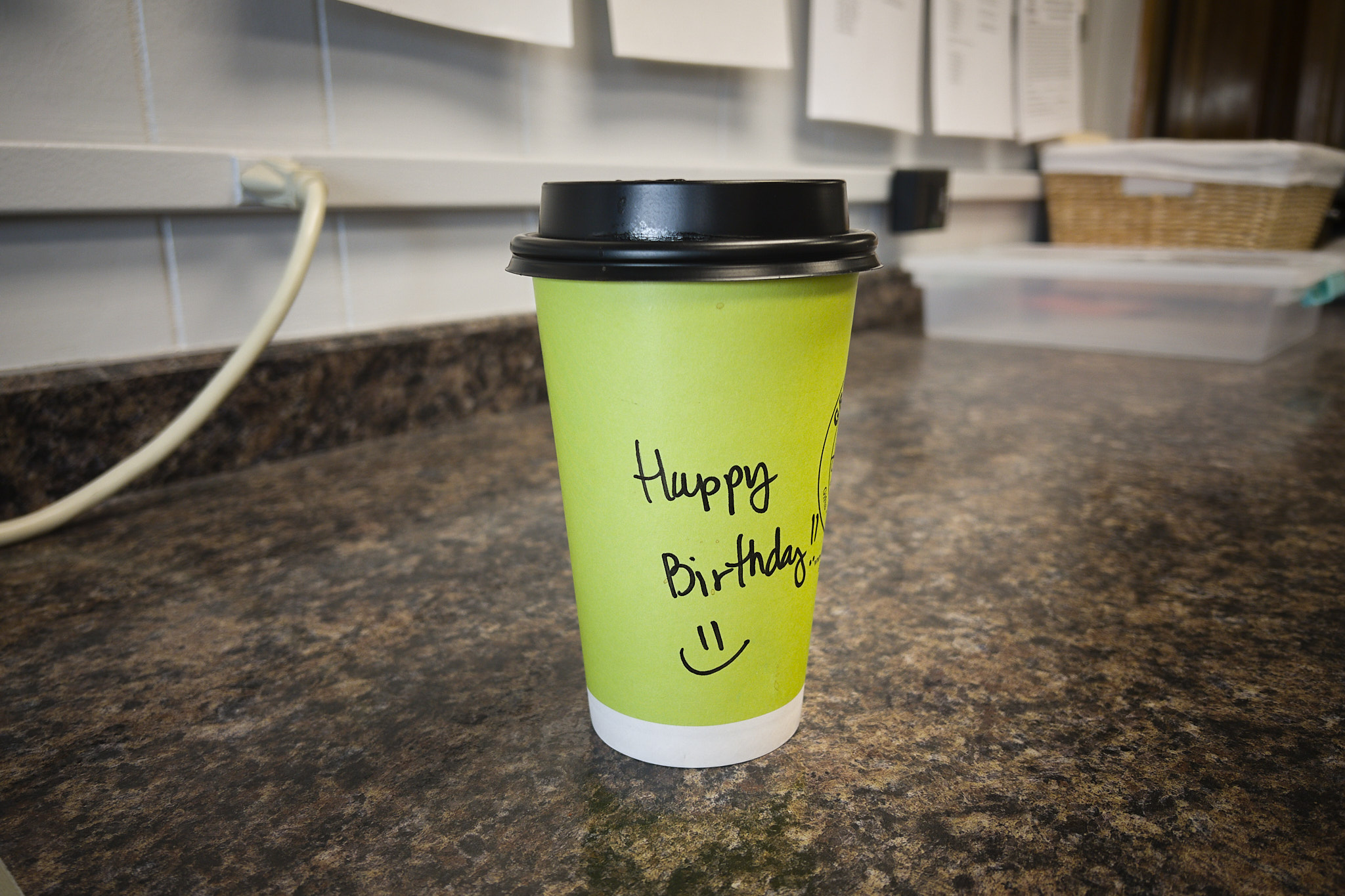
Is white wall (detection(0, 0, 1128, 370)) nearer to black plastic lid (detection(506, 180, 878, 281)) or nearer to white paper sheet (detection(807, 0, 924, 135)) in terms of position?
white paper sheet (detection(807, 0, 924, 135))

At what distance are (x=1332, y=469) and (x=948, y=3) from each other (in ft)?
3.39

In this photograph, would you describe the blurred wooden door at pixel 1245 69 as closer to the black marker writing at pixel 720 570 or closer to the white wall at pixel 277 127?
the white wall at pixel 277 127

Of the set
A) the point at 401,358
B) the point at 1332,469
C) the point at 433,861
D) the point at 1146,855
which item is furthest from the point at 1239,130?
the point at 433,861

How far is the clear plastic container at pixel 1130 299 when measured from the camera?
1.13m

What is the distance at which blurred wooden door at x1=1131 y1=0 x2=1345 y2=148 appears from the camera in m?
1.94

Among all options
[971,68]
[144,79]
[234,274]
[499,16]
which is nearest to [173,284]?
[234,274]

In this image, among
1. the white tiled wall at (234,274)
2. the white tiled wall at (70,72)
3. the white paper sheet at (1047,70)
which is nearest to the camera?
the white tiled wall at (70,72)

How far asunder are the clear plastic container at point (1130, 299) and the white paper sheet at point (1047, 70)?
0.41 m

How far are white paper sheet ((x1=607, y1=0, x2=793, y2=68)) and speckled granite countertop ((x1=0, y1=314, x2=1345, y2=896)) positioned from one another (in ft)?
1.70

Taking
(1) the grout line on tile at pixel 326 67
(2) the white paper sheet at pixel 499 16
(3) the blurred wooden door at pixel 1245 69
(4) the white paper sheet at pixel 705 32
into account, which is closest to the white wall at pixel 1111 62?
(3) the blurred wooden door at pixel 1245 69

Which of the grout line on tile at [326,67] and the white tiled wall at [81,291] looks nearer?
the white tiled wall at [81,291]

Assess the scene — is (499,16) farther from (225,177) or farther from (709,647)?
(709,647)

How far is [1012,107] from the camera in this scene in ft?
5.29

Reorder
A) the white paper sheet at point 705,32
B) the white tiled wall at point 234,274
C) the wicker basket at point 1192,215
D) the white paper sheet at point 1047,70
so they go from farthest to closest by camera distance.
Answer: the white paper sheet at point 1047,70, the wicker basket at point 1192,215, the white paper sheet at point 705,32, the white tiled wall at point 234,274
